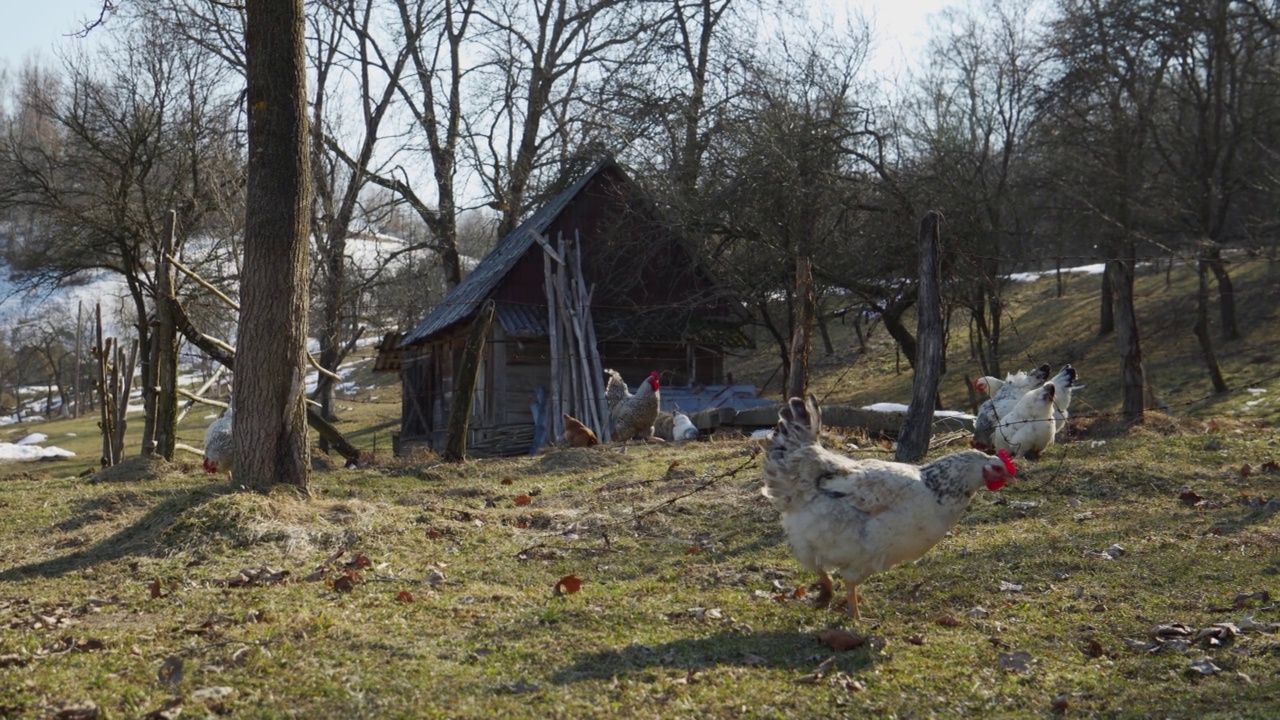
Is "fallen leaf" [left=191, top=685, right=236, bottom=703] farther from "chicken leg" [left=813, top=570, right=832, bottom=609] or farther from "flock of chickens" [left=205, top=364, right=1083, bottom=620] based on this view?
"chicken leg" [left=813, top=570, right=832, bottom=609]

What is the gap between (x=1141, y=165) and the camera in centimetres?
2306

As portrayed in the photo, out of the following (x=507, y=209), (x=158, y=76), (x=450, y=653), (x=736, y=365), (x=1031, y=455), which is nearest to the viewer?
(x=450, y=653)

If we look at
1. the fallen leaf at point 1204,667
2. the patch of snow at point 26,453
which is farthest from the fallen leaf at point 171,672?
the patch of snow at point 26,453

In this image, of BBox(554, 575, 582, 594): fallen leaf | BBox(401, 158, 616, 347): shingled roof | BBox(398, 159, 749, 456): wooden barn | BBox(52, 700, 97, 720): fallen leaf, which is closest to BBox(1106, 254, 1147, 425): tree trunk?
BBox(398, 159, 749, 456): wooden barn

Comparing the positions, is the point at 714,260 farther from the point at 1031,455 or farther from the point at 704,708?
the point at 704,708

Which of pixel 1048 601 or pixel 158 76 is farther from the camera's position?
pixel 158 76

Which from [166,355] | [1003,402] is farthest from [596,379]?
[1003,402]

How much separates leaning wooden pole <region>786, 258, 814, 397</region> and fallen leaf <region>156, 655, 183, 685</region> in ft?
25.7

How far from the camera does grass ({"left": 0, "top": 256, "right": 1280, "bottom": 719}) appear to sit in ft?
15.5

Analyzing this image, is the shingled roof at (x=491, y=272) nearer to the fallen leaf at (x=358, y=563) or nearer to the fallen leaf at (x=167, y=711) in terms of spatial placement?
the fallen leaf at (x=358, y=563)

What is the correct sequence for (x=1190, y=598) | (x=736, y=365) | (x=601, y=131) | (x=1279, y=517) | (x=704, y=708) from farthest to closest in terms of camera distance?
1. (x=736, y=365)
2. (x=601, y=131)
3. (x=1279, y=517)
4. (x=1190, y=598)
5. (x=704, y=708)

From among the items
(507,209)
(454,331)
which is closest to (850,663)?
(454,331)

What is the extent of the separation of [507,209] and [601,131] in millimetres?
5197

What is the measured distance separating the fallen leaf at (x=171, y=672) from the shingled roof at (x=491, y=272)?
16147 mm
